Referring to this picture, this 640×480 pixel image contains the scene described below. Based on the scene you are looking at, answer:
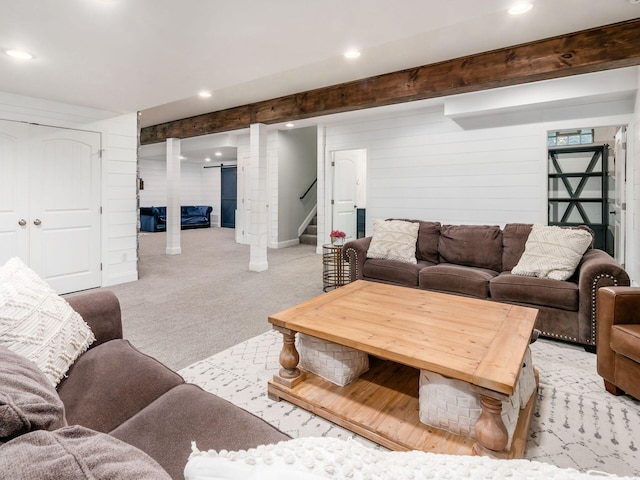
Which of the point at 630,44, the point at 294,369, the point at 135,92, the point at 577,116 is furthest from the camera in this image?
the point at 577,116

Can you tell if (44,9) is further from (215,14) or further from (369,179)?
(369,179)

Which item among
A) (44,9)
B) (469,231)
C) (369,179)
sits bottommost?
(469,231)

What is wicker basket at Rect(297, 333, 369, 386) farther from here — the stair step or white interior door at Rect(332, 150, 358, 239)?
the stair step

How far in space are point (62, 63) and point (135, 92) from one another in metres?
0.84

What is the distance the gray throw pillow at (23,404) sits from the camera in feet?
1.70

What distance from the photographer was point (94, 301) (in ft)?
5.61

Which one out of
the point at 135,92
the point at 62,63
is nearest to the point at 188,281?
the point at 135,92

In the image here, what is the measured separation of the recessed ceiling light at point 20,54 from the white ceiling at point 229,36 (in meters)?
0.08

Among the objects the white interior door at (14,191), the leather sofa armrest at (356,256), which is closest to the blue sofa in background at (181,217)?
the white interior door at (14,191)

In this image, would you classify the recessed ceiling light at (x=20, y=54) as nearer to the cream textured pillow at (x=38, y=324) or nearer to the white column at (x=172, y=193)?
the cream textured pillow at (x=38, y=324)

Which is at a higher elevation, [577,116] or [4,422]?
[577,116]

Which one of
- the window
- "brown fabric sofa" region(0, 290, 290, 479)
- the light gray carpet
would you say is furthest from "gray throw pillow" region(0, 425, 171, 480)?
the window

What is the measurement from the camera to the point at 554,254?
3.06 meters

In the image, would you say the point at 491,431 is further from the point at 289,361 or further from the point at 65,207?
the point at 65,207
